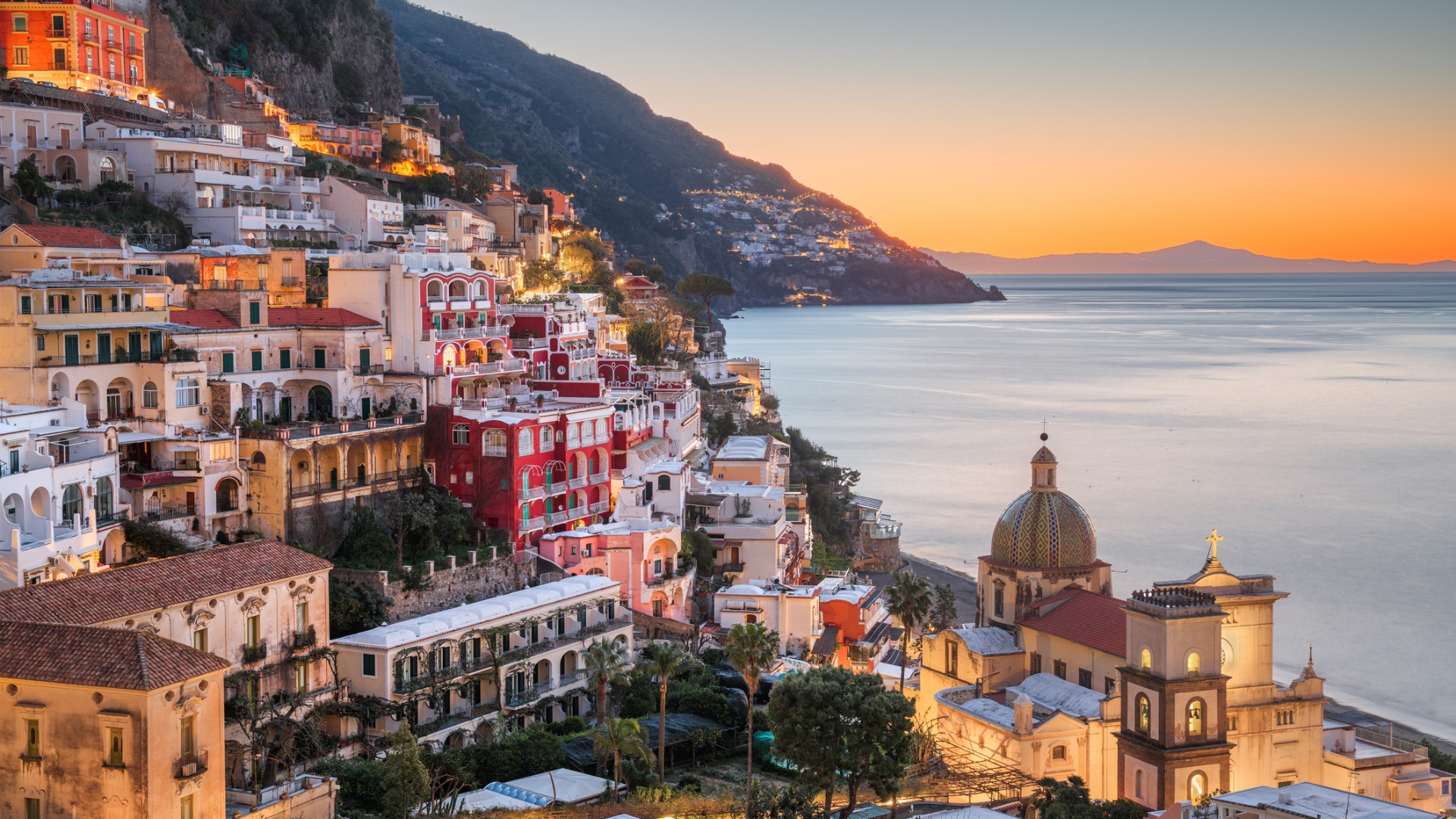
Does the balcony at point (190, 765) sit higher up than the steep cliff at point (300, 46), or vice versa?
the steep cliff at point (300, 46)

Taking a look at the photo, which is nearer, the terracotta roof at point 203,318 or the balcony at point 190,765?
the balcony at point 190,765

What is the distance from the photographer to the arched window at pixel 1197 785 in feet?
102

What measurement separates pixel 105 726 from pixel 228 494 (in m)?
15.7

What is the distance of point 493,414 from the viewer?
4259 centimetres

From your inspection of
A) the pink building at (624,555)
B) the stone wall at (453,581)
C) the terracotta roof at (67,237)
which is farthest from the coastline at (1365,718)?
the terracotta roof at (67,237)

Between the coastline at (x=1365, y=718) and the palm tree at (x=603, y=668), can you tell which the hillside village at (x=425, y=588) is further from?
the coastline at (x=1365, y=718)

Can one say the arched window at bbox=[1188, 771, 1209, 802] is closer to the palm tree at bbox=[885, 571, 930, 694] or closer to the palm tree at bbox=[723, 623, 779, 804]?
the palm tree at bbox=[885, 571, 930, 694]

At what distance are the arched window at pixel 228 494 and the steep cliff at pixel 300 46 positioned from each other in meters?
30.8

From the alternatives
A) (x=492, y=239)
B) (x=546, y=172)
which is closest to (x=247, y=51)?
(x=492, y=239)

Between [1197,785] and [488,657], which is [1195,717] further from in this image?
[488,657]

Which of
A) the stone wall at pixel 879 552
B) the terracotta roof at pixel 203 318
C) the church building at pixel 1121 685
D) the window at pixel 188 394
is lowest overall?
the stone wall at pixel 879 552

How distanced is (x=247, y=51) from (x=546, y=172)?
6946cm

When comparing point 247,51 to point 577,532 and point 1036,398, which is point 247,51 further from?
point 1036,398

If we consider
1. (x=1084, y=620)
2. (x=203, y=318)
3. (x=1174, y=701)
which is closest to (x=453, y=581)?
(x=203, y=318)
